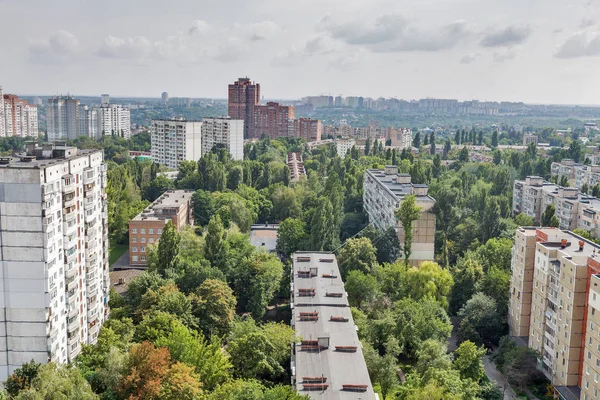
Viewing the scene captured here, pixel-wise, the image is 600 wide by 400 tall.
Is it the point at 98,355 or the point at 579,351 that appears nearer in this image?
the point at 98,355

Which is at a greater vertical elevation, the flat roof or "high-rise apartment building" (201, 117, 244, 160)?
"high-rise apartment building" (201, 117, 244, 160)

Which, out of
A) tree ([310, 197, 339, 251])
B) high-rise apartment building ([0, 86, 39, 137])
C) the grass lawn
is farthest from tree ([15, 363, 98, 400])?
high-rise apartment building ([0, 86, 39, 137])

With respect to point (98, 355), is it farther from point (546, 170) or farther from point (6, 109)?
point (6, 109)

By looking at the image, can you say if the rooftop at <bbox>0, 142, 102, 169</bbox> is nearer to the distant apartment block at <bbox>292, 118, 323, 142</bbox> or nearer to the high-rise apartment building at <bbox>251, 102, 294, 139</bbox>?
the high-rise apartment building at <bbox>251, 102, 294, 139</bbox>

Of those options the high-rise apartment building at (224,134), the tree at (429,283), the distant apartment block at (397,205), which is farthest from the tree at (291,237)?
the high-rise apartment building at (224,134)

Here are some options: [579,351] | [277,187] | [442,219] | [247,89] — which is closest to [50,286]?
[579,351]

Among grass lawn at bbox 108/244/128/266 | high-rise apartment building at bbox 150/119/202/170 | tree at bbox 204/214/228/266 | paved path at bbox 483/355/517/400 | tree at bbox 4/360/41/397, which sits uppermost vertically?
high-rise apartment building at bbox 150/119/202/170

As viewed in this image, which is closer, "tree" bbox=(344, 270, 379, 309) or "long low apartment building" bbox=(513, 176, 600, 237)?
"tree" bbox=(344, 270, 379, 309)

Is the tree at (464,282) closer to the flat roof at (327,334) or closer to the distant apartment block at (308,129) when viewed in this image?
the flat roof at (327,334)

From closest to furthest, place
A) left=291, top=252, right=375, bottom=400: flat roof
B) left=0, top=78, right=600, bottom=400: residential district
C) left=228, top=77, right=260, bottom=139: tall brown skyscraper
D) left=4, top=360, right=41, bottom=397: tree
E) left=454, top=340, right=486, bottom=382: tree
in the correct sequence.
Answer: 1. left=291, top=252, right=375, bottom=400: flat roof
2. left=4, top=360, right=41, bottom=397: tree
3. left=0, top=78, right=600, bottom=400: residential district
4. left=454, top=340, right=486, bottom=382: tree
5. left=228, top=77, right=260, bottom=139: tall brown skyscraper
